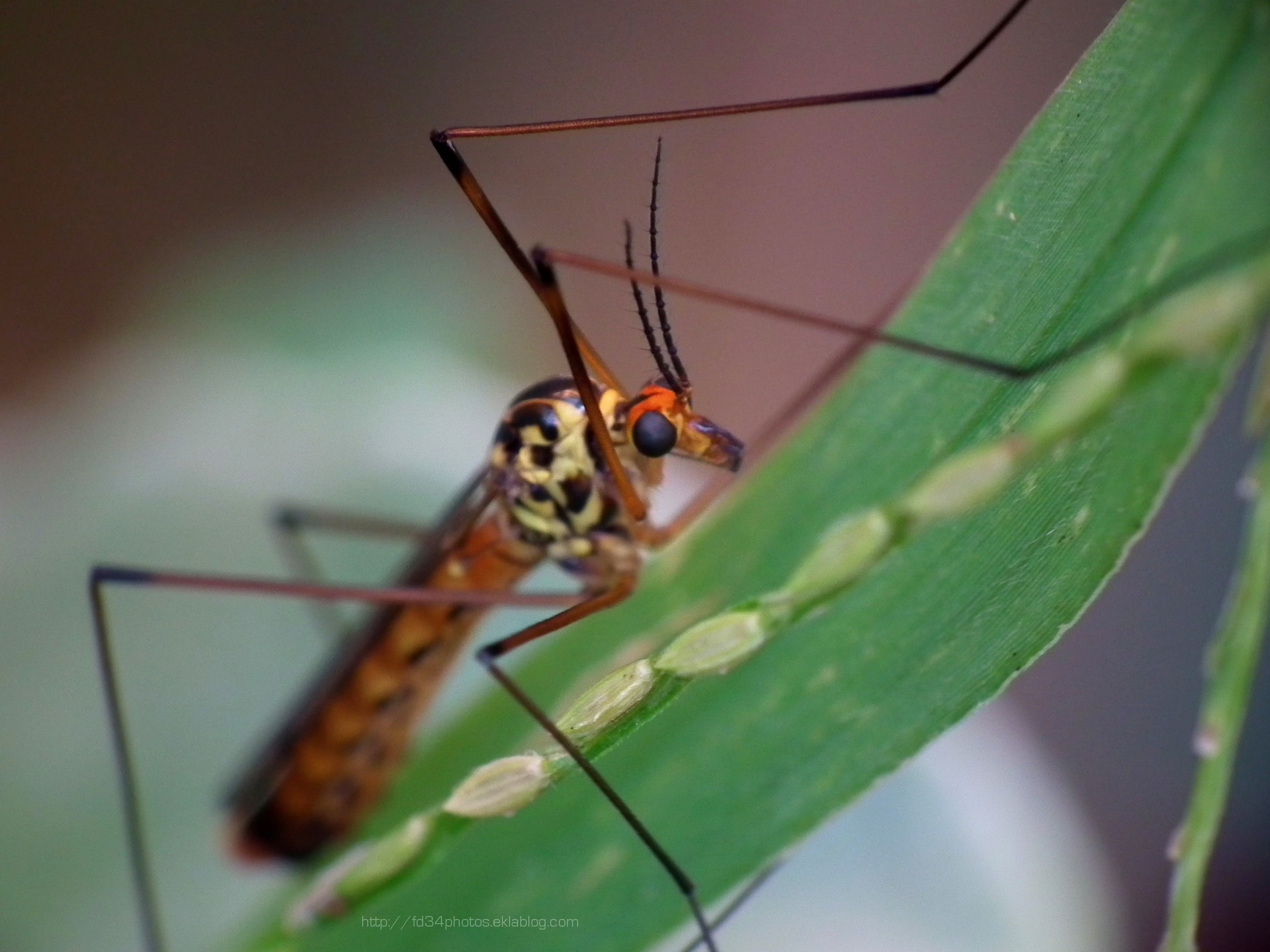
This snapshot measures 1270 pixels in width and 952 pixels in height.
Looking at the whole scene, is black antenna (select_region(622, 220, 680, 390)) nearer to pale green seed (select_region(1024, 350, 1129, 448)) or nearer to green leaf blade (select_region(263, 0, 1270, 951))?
green leaf blade (select_region(263, 0, 1270, 951))

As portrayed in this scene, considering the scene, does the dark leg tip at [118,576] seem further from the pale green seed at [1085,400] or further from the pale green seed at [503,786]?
the pale green seed at [1085,400]

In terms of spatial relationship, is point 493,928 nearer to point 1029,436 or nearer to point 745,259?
point 1029,436

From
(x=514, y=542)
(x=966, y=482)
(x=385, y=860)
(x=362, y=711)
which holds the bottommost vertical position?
(x=362, y=711)

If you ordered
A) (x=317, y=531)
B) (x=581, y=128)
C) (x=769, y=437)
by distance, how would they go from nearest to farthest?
(x=581, y=128)
(x=769, y=437)
(x=317, y=531)

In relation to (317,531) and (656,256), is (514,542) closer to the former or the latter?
(317,531)

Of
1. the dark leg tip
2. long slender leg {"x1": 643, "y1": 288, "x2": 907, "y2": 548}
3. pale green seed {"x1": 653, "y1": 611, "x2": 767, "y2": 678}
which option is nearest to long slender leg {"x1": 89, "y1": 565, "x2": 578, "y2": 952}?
the dark leg tip

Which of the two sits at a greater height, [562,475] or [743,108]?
[743,108]

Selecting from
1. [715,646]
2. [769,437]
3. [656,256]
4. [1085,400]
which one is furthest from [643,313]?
[1085,400]
